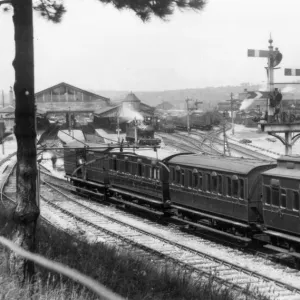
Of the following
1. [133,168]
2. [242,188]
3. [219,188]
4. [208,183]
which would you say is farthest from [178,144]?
[242,188]

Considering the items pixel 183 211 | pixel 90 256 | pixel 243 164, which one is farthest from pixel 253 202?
pixel 90 256

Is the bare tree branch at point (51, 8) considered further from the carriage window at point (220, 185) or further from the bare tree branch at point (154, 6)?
the carriage window at point (220, 185)

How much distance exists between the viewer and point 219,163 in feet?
56.3

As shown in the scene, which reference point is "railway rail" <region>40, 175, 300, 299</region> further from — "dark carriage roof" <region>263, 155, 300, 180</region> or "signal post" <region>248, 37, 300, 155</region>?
"signal post" <region>248, 37, 300, 155</region>

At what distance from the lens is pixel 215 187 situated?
17.2 meters

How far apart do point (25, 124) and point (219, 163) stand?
29.4 feet

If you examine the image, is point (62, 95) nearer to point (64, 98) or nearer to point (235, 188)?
point (64, 98)

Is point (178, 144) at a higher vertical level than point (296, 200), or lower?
lower

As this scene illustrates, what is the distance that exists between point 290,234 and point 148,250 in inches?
166

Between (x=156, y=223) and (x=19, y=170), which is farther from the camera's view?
(x=156, y=223)

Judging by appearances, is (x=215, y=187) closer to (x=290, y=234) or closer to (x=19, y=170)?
(x=290, y=234)

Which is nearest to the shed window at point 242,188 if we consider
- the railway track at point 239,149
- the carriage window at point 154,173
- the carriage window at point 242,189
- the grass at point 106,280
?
the carriage window at point 242,189

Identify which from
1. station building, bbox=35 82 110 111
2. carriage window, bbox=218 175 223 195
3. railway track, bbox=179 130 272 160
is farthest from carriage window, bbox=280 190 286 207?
station building, bbox=35 82 110 111

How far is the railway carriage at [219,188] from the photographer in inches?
615
